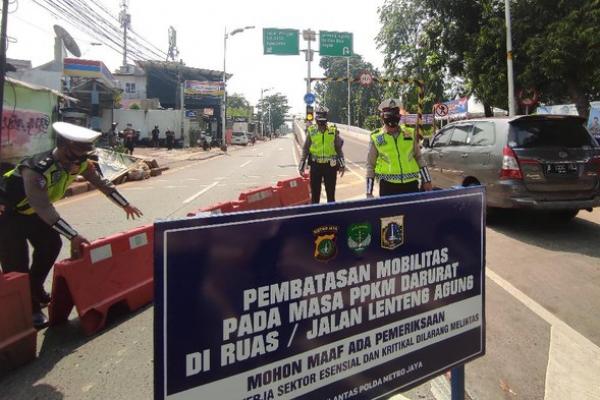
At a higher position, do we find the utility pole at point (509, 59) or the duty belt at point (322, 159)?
the utility pole at point (509, 59)

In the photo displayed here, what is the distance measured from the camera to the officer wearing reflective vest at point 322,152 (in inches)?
290

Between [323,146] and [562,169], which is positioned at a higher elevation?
[323,146]

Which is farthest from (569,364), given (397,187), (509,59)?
(509,59)

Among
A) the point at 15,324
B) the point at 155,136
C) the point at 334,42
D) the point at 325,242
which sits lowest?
the point at 15,324

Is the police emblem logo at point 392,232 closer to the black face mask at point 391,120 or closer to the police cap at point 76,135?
the police cap at point 76,135

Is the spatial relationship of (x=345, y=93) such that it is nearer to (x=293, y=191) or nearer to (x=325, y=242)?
(x=293, y=191)

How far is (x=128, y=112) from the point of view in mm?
35875

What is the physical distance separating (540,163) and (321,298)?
5.25 m

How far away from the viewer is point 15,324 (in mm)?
3172

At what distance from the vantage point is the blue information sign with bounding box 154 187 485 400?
1.59 meters

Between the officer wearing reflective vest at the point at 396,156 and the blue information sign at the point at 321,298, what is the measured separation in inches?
99.5

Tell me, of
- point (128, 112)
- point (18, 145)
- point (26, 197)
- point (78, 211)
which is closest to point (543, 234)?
point (26, 197)

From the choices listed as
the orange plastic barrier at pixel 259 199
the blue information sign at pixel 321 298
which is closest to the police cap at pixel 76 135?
the blue information sign at pixel 321 298

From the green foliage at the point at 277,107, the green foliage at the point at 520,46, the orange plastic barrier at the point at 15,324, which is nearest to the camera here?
the orange plastic barrier at the point at 15,324
